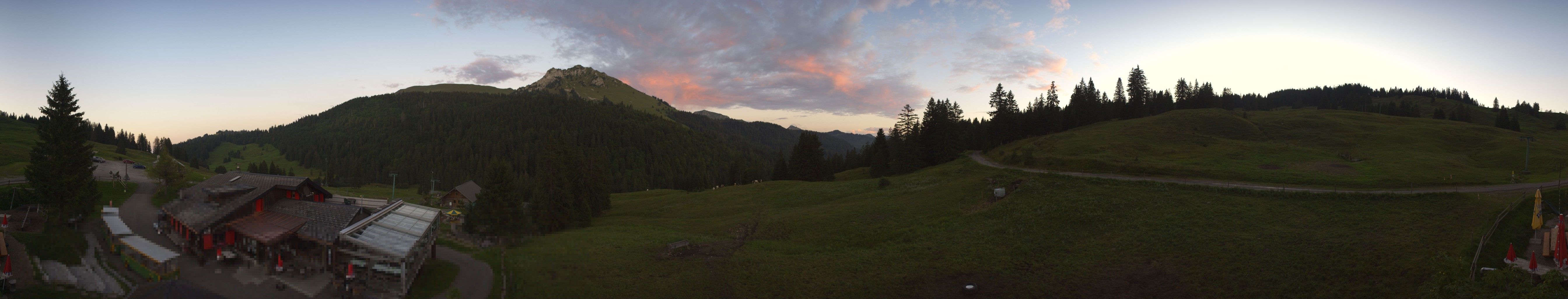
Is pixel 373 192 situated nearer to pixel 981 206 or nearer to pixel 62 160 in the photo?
pixel 62 160

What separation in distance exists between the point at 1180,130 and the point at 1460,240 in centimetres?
6317

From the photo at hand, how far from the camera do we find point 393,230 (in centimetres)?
2128

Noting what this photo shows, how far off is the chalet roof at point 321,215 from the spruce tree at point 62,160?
47.2ft

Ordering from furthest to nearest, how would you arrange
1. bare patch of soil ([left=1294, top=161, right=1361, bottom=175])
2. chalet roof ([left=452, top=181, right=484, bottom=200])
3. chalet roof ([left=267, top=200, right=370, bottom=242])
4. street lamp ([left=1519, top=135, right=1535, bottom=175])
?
chalet roof ([left=452, top=181, right=484, bottom=200]) → bare patch of soil ([left=1294, top=161, right=1361, bottom=175]) → street lamp ([left=1519, top=135, right=1535, bottom=175]) → chalet roof ([left=267, top=200, right=370, bottom=242])

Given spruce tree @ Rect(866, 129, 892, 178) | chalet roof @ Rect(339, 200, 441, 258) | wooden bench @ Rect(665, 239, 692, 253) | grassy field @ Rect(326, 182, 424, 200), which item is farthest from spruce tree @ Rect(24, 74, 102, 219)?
spruce tree @ Rect(866, 129, 892, 178)

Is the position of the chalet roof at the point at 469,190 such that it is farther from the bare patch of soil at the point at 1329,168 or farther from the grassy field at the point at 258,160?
the grassy field at the point at 258,160

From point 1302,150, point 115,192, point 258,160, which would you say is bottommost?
point 115,192

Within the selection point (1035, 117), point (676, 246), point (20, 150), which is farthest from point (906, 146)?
point (20, 150)

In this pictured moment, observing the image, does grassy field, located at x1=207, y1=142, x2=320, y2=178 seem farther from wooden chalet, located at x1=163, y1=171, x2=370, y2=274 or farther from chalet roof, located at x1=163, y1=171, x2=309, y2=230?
wooden chalet, located at x1=163, y1=171, x2=370, y2=274

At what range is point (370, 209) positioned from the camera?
28641mm

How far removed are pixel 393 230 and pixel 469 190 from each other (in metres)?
49.1

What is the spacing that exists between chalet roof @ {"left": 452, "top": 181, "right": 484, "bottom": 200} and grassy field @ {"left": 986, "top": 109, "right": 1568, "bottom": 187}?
6626 cm

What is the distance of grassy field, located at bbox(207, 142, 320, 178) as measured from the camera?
161 metres

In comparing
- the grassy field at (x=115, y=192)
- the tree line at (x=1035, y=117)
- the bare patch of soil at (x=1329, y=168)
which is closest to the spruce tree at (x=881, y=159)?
the tree line at (x=1035, y=117)
